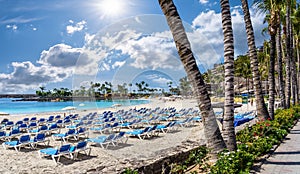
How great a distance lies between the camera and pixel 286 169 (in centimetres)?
562

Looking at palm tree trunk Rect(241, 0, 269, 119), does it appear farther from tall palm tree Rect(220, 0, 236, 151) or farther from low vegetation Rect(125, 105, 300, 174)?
tall palm tree Rect(220, 0, 236, 151)

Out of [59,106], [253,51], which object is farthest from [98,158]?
[59,106]


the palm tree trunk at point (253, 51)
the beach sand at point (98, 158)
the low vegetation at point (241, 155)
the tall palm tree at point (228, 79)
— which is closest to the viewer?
the low vegetation at point (241, 155)

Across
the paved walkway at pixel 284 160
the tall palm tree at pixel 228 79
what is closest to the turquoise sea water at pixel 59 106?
the paved walkway at pixel 284 160

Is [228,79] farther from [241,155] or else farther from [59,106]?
[59,106]

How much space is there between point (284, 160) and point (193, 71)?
363 centimetres

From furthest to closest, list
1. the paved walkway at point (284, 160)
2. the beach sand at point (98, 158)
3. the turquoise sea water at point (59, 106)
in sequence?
the turquoise sea water at point (59, 106)
the beach sand at point (98, 158)
the paved walkway at point (284, 160)

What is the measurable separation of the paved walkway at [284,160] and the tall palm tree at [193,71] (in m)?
1.30

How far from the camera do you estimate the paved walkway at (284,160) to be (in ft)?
18.2

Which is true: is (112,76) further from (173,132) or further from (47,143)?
(47,143)

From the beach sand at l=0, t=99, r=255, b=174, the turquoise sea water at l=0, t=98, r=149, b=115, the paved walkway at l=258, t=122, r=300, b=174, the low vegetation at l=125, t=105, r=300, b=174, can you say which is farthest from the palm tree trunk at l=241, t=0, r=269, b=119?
the turquoise sea water at l=0, t=98, r=149, b=115

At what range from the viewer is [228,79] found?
6.12 m

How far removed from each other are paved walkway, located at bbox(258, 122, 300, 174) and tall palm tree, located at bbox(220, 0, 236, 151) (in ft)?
3.08

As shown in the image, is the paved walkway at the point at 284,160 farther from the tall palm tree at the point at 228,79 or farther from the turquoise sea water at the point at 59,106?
the turquoise sea water at the point at 59,106
